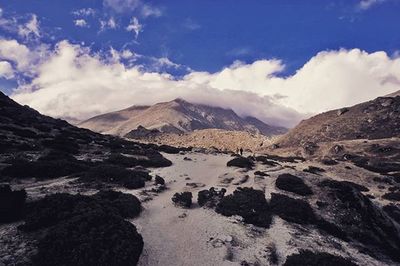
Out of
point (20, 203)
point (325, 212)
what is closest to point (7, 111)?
point (20, 203)

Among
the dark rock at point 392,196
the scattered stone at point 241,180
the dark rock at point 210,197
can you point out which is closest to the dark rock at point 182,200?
the dark rock at point 210,197

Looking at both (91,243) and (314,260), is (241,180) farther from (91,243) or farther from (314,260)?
(91,243)

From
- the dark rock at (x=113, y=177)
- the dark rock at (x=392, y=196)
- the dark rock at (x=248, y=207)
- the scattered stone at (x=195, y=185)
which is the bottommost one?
the dark rock at (x=392, y=196)

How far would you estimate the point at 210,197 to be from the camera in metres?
31.2

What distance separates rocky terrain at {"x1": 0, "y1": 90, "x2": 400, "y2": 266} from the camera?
18.4m

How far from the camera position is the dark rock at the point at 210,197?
97.5ft

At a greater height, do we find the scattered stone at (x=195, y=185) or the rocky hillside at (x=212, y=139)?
the rocky hillside at (x=212, y=139)

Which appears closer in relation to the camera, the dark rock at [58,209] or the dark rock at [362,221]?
the dark rock at [58,209]

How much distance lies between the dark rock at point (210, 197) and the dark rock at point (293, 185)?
6.06 m

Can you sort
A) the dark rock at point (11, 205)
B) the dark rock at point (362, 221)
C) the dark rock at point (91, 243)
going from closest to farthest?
1. the dark rock at point (91, 243)
2. the dark rock at point (11, 205)
3. the dark rock at point (362, 221)

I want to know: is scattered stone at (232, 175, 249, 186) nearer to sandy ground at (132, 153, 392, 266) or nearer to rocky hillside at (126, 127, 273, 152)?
sandy ground at (132, 153, 392, 266)

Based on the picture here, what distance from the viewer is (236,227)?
82.6ft

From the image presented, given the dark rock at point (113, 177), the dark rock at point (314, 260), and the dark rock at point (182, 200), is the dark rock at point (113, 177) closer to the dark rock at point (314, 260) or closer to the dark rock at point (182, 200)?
the dark rock at point (182, 200)

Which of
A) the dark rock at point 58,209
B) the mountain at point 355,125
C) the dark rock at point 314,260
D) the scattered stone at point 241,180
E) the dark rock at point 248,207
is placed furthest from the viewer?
the mountain at point 355,125
